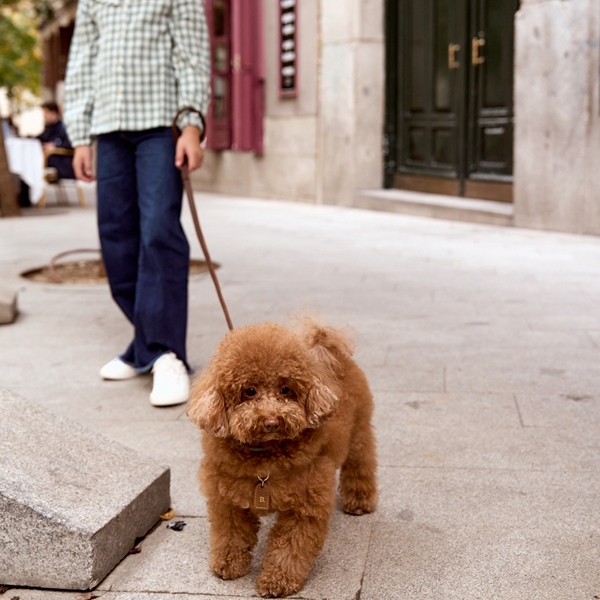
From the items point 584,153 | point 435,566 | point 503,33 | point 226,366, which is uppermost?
point 503,33

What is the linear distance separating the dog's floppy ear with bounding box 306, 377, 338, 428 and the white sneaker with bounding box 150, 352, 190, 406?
6.16ft

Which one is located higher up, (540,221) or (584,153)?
(584,153)

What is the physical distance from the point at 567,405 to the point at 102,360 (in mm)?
2413

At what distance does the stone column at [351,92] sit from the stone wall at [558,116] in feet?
10.6

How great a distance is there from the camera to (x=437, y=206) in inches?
447

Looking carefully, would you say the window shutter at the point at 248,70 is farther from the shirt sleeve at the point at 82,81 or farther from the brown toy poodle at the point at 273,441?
the brown toy poodle at the point at 273,441

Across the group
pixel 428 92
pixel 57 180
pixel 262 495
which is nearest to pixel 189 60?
pixel 262 495

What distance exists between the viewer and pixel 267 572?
252cm

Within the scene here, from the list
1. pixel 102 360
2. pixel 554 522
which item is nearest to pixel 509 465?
pixel 554 522

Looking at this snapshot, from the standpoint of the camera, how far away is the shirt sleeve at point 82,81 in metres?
4.57

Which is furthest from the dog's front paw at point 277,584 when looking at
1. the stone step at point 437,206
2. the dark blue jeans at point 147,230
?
the stone step at point 437,206

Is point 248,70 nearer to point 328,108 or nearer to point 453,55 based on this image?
point 328,108

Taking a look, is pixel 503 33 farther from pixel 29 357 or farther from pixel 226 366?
pixel 226 366

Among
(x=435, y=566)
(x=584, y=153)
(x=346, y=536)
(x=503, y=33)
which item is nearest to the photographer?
(x=435, y=566)
